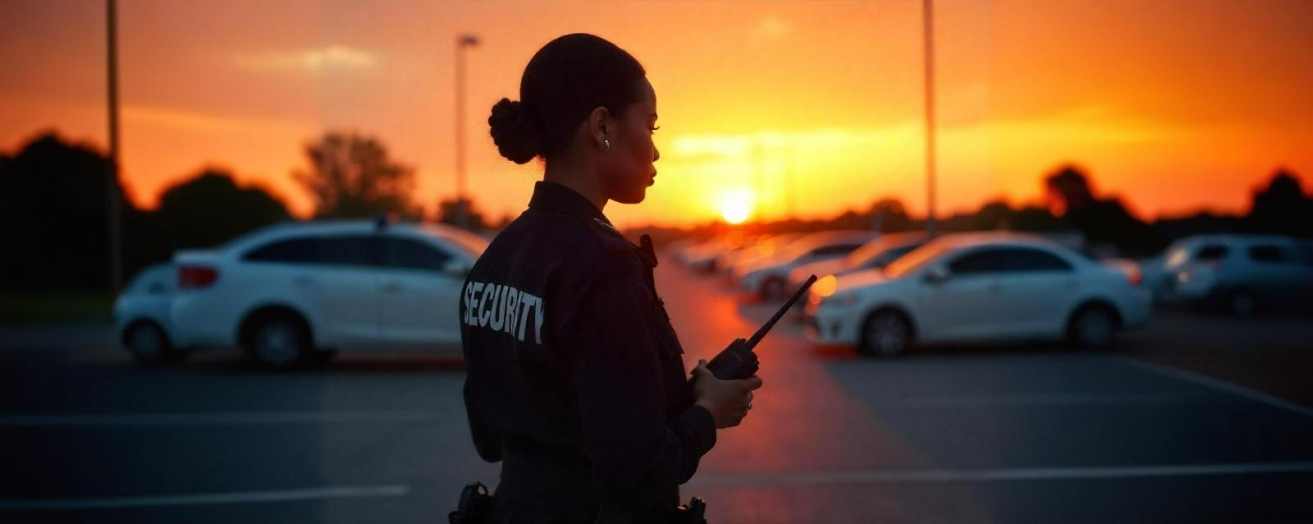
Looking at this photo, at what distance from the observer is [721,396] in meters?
2.07

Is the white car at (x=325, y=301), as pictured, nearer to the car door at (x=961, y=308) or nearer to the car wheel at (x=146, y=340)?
the car wheel at (x=146, y=340)

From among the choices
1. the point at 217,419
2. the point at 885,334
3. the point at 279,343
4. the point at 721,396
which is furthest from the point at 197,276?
the point at 721,396

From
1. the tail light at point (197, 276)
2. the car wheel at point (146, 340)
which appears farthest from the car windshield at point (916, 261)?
the car wheel at point (146, 340)

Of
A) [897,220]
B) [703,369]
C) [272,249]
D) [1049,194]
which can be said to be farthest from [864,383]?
[1049,194]

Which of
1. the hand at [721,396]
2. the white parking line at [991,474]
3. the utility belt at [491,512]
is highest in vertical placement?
the hand at [721,396]

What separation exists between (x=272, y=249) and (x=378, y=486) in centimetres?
737

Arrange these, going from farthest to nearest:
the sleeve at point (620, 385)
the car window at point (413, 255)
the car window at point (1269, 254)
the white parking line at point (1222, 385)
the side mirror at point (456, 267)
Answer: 1. the car window at point (1269, 254)
2. the car window at point (413, 255)
3. the side mirror at point (456, 267)
4. the white parking line at point (1222, 385)
5. the sleeve at point (620, 385)

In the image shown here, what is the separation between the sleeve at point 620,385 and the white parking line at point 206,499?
5085 mm

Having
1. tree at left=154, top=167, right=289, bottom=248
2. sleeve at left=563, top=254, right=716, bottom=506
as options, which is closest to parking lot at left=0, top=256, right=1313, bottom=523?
sleeve at left=563, top=254, right=716, bottom=506

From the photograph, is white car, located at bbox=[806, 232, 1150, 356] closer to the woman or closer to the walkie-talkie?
the walkie-talkie

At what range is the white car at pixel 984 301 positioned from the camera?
47.8 ft


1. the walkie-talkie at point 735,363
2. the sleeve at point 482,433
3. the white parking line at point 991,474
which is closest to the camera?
the walkie-talkie at point 735,363

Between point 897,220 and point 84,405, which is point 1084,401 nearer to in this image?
point 84,405

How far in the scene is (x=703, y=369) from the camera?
2.12 meters
